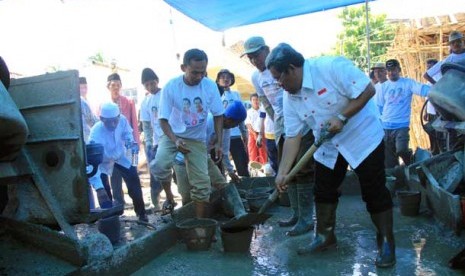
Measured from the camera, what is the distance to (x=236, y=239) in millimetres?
3787

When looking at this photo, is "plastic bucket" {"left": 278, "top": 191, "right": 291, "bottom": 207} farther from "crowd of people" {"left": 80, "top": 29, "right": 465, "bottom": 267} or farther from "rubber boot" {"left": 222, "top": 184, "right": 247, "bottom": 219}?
"rubber boot" {"left": 222, "top": 184, "right": 247, "bottom": 219}

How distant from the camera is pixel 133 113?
24.0ft

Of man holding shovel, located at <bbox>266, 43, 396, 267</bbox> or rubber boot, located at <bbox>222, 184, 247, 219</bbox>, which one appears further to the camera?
rubber boot, located at <bbox>222, 184, 247, 219</bbox>

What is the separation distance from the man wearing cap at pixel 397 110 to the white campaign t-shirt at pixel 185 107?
3807 mm

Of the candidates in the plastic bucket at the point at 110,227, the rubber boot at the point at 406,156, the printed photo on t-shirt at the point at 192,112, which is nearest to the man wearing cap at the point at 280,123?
the printed photo on t-shirt at the point at 192,112

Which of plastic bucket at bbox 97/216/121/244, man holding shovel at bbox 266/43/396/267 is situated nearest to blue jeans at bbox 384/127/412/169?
man holding shovel at bbox 266/43/396/267

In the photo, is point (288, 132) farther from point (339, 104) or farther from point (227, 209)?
point (227, 209)

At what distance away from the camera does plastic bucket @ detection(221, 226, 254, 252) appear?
3772mm

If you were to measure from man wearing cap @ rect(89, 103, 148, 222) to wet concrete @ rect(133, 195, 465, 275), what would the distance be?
50.5 inches

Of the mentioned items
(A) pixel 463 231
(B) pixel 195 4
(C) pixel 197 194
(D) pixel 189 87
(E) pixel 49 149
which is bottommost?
(A) pixel 463 231

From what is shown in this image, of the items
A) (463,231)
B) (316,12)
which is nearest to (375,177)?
(463,231)

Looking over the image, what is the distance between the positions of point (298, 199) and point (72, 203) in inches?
89.8

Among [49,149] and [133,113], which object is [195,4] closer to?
[133,113]

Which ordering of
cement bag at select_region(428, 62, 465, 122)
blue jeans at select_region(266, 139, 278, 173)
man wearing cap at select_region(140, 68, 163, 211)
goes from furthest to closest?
blue jeans at select_region(266, 139, 278, 173) → man wearing cap at select_region(140, 68, 163, 211) → cement bag at select_region(428, 62, 465, 122)
